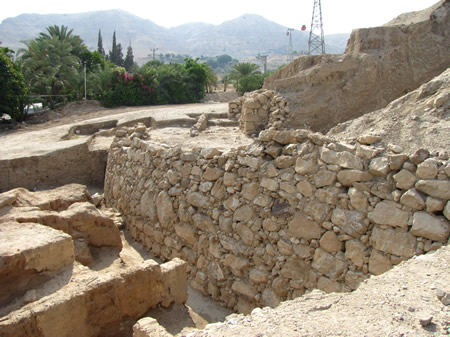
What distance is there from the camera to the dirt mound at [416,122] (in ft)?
13.1

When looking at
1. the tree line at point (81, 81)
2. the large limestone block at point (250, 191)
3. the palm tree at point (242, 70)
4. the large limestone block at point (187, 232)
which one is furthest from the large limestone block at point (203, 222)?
the palm tree at point (242, 70)

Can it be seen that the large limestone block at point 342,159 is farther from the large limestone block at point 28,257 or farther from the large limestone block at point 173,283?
the large limestone block at point 28,257

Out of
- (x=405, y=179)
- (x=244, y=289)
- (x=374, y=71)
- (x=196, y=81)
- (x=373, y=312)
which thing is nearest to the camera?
(x=373, y=312)

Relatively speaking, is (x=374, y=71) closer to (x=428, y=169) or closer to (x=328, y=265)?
(x=428, y=169)

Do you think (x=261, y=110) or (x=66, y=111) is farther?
(x=66, y=111)

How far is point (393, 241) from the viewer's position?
3771 mm

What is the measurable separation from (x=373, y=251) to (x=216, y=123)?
672 centimetres

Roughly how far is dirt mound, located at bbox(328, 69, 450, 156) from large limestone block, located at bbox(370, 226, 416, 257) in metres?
0.88

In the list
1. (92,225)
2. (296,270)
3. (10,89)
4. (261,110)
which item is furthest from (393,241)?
(10,89)

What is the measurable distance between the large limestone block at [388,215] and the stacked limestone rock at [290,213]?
0.01 m

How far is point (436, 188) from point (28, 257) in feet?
13.4

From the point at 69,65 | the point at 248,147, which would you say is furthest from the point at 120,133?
the point at 69,65

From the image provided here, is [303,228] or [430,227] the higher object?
[430,227]

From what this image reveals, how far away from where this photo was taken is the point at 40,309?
338 cm
